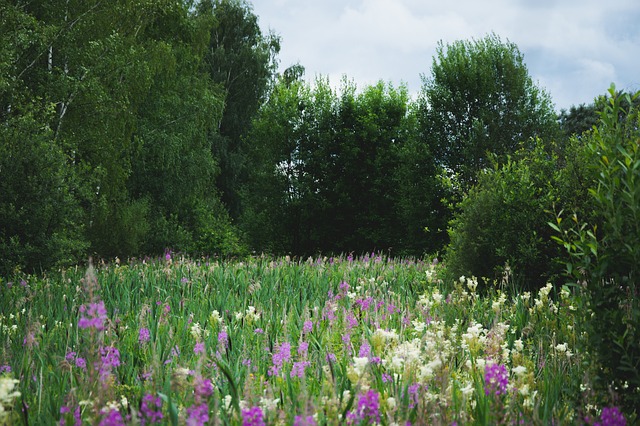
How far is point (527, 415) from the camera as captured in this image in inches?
114

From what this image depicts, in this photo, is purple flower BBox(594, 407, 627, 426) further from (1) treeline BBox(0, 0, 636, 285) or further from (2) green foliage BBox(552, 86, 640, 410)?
(1) treeline BBox(0, 0, 636, 285)

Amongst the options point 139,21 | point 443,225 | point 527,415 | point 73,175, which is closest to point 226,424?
point 527,415

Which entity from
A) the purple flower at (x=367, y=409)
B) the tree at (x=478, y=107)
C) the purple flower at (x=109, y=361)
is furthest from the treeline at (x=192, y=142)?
the purple flower at (x=367, y=409)

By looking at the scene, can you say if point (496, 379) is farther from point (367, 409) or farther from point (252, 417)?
point (252, 417)

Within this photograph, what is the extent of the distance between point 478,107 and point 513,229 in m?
11.5

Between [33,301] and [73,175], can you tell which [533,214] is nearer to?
[33,301]

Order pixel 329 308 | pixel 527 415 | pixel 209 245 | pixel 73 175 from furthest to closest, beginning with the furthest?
pixel 209 245 → pixel 73 175 → pixel 329 308 → pixel 527 415

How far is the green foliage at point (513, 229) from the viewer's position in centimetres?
791

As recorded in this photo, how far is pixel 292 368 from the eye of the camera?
390 centimetres

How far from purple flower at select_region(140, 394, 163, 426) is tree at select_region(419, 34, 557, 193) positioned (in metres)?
15.9

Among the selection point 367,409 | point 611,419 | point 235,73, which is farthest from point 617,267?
point 235,73

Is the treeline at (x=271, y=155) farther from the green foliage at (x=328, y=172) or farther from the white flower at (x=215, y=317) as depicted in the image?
the white flower at (x=215, y=317)

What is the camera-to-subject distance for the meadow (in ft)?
8.43

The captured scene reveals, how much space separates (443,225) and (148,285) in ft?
39.0
